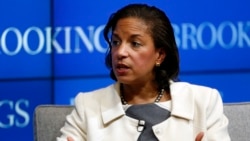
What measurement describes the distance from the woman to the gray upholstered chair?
0.11 metres

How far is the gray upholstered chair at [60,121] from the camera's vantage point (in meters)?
1.86

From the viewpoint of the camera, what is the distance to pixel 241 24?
252cm

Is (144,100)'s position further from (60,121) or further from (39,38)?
(39,38)

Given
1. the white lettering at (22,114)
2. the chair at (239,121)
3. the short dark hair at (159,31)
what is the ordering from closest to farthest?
the short dark hair at (159,31) < the chair at (239,121) < the white lettering at (22,114)

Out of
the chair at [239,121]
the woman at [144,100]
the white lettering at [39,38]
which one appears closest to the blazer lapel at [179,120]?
the woman at [144,100]

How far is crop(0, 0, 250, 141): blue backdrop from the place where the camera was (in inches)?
99.0

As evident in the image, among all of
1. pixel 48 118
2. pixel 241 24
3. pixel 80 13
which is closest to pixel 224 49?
pixel 241 24

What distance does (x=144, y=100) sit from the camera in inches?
70.6

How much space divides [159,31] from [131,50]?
143mm

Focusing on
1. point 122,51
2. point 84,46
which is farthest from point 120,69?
point 84,46

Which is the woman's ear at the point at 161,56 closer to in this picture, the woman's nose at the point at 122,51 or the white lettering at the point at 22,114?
the woman's nose at the point at 122,51

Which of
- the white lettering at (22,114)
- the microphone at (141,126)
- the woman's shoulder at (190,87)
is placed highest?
the woman's shoulder at (190,87)

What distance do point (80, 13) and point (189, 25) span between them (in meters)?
0.55

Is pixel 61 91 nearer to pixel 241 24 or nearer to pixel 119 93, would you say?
pixel 119 93
